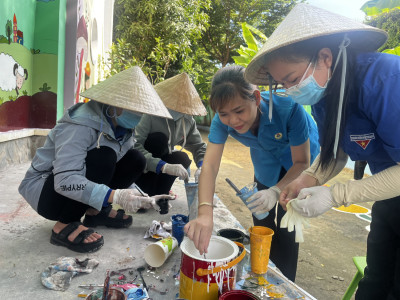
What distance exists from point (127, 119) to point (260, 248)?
47.3 inches

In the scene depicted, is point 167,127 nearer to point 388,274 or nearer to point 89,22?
point 388,274

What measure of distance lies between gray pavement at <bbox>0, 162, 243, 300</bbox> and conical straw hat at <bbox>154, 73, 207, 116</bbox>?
3.23ft

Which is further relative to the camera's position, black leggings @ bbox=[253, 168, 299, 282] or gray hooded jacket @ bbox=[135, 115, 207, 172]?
gray hooded jacket @ bbox=[135, 115, 207, 172]

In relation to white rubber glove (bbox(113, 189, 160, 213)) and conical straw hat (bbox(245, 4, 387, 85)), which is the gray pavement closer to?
white rubber glove (bbox(113, 189, 160, 213))

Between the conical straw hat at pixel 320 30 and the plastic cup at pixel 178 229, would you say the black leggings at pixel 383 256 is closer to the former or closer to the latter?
the conical straw hat at pixel 320 30

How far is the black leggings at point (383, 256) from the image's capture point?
142cm

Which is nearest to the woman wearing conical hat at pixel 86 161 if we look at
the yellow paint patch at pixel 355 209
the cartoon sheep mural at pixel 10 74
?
the cartoon sheep mural at pixel 10 74

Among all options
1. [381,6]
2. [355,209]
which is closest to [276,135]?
[355,209]

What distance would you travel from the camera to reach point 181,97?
2863 mm

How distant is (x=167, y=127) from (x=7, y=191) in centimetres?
164

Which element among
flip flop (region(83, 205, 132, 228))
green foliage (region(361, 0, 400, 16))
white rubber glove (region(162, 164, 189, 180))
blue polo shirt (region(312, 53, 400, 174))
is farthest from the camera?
Result: green foliage (region(361, 0, 400, 16))

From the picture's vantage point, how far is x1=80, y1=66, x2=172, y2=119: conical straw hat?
2.00 m

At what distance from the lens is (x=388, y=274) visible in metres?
1.52

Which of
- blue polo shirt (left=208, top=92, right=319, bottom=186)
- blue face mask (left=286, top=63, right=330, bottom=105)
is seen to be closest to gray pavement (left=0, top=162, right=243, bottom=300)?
blue polo shirt (left=208, top=92, right=319, bottom=186)
